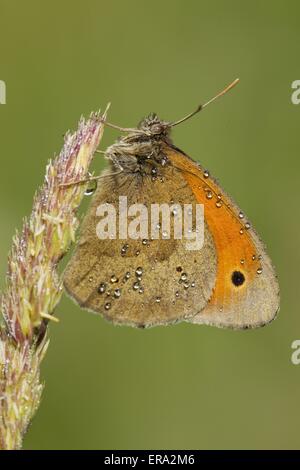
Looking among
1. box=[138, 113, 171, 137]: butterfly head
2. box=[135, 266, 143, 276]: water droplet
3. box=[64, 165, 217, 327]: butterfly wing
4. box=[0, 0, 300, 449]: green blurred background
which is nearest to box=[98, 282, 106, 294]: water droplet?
box=[64, 165, 217, 327]: butterfly wing

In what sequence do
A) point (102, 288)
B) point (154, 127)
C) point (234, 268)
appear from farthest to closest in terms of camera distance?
point (234, 268)
point (154, 127)
point (102, 288)

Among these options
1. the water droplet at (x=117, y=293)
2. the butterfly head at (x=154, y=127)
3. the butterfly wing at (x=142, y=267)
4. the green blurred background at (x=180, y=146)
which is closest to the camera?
the butterfly wing at (x=142, y=267)

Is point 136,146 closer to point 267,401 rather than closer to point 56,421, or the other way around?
point 56,421

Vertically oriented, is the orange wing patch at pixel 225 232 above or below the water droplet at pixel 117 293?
above

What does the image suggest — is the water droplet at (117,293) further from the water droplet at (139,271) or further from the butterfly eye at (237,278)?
the butterfly eye at (237,278)

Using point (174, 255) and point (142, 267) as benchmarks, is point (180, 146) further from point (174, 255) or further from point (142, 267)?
point (142, 267)

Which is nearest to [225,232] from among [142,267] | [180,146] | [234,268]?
[234,268]

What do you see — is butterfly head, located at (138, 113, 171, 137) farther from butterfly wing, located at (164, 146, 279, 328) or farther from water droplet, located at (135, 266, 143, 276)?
water droplet, located at (135, 266, 143, 276)

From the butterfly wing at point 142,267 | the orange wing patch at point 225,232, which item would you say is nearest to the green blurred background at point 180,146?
the butterfly wing at point 142,267
